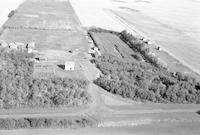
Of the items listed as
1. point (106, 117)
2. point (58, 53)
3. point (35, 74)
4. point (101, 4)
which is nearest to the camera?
point (106, 117)

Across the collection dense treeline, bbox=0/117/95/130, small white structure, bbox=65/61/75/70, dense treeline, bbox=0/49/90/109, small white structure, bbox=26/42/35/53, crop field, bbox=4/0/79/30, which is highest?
crop field, bbox=4/0/79/30

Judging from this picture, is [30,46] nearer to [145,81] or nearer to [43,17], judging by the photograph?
[145,81]

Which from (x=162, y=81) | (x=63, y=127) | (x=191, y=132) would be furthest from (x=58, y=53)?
(x=191, y=132)

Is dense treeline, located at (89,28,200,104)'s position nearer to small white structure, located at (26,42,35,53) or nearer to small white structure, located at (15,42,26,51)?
small white structure, located at (26,42,35,53)

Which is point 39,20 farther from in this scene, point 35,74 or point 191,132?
point 191,132

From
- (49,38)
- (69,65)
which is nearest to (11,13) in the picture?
(49,38)

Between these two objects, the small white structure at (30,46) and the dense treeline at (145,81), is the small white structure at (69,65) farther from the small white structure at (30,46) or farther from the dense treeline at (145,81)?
the small white structure at (30,46)

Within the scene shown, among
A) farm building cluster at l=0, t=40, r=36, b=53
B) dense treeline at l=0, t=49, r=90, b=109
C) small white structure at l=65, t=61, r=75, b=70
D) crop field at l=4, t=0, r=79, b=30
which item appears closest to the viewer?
dense treeline at l=0, t=49, r=90, b=109

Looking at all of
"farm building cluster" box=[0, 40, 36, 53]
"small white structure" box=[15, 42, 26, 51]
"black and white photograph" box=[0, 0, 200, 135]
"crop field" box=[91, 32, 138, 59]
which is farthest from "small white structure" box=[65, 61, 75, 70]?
"crop field" box=[91, 32, 138, 59]
